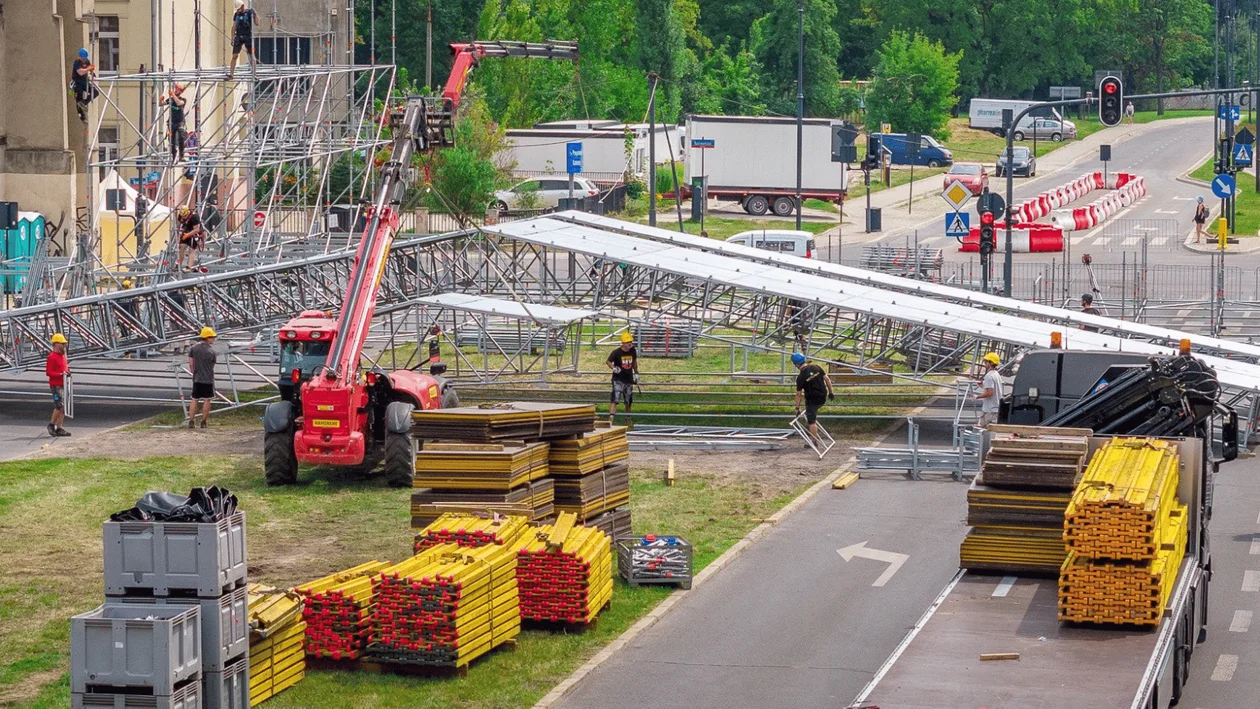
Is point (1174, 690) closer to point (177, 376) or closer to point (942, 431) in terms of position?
point (942, 431)

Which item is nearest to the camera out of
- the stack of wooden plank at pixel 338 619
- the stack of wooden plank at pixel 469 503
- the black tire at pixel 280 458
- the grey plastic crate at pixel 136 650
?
the grey plastic crate at pixel 136 650

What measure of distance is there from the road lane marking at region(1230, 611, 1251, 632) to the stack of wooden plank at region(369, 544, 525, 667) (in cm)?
773

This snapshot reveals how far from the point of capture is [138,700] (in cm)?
1263

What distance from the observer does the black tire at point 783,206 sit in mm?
71188

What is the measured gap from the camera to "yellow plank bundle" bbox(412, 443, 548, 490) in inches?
750

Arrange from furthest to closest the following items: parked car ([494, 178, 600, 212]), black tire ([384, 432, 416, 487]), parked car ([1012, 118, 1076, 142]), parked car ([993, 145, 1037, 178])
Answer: parked car ([1012, 118, 1076, 142])
parked car ([993, 145, 1037, 178])
parked car ([494, 178, 600, 212])
black tire ([384, 432, 416, 487])

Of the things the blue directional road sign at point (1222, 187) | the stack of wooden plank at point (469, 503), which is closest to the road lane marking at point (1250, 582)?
the stack of wooden plank at point (469, 503)

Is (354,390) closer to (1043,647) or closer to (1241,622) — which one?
(1241,622)

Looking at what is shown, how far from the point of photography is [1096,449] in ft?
53.7

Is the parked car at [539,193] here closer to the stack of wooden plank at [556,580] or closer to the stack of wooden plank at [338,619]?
the stack of wooden plank at [556,580]

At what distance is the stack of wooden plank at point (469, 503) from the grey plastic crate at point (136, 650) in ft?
20.3

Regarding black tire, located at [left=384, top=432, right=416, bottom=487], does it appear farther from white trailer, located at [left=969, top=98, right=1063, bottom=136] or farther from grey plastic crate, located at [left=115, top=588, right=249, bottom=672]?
white trailer, located at [left=969, top=98, right=1063, bottom=136]

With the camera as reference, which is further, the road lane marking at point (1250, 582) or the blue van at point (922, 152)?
the blue van at point (922, 152)

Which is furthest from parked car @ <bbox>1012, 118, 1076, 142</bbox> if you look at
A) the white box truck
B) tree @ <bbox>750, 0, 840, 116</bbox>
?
the white box truck
